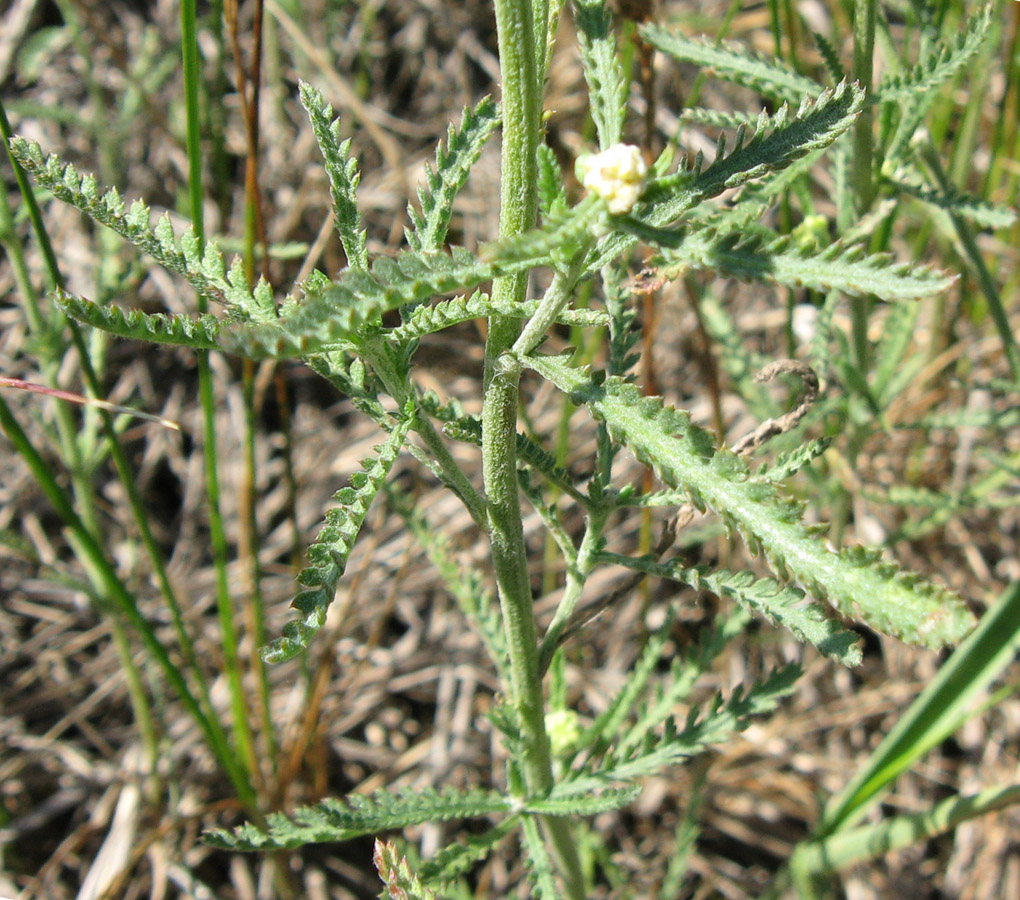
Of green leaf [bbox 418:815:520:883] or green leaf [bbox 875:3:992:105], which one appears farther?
green leaf [bbox 875:3:992:105]

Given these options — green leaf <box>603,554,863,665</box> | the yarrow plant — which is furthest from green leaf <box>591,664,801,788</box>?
green leaf <box>603,554,863,665</box>

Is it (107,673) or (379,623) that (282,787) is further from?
(107,673)

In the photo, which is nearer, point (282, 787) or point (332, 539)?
point (332, 539)

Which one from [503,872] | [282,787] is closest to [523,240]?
[282,787]

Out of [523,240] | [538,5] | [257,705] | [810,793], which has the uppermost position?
[538,5]

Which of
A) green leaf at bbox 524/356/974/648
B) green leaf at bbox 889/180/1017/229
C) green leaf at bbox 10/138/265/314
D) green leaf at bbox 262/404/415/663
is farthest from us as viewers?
green leaf at bbox 889/180/1017/229

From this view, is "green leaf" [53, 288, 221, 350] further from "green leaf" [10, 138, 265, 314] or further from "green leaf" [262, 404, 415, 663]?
"green leaf" [262, 404, 415, 663]

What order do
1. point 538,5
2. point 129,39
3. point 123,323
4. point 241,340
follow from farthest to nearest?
point 129,39 → point 538,5 → point 123,323 → point 241,340
